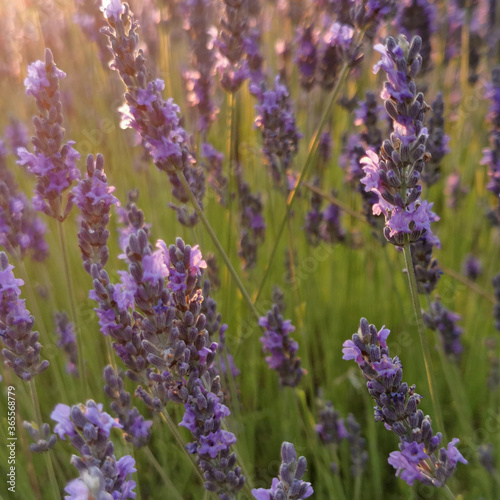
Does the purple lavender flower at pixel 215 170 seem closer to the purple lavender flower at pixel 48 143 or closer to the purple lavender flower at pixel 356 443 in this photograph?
the purple lavender flower at pixel 48 143

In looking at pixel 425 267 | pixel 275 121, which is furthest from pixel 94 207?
pixel 425 267

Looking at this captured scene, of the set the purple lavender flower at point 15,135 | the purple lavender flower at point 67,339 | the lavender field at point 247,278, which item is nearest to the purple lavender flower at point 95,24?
the lavender field at point 247,278

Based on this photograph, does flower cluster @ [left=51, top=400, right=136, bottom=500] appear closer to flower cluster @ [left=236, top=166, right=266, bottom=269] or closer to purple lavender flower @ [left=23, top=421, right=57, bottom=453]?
purple lavender flower @ [left=23, top=421, right=57, bottom=453]

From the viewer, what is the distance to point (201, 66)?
8.41ft

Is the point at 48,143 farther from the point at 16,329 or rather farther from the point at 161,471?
the point at 161,471

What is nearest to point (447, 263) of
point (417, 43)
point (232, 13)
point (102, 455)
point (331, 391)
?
point (331, 391)

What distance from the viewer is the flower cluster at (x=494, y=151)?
2.14 metres

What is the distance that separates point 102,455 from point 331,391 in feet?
5.51

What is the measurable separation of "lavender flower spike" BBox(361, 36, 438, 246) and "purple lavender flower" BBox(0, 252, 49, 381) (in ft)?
2.86

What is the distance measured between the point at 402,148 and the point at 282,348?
0.82 meters

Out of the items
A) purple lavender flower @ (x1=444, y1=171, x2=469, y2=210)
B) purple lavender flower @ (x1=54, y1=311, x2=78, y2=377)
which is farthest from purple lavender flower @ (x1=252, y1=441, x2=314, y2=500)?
purple lavender flower @ (x1=444, y1=171, x2=469, y2=210)

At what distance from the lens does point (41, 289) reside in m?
2.88

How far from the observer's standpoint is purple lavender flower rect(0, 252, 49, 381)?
50.9 inches

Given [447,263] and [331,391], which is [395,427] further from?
[447,263]
